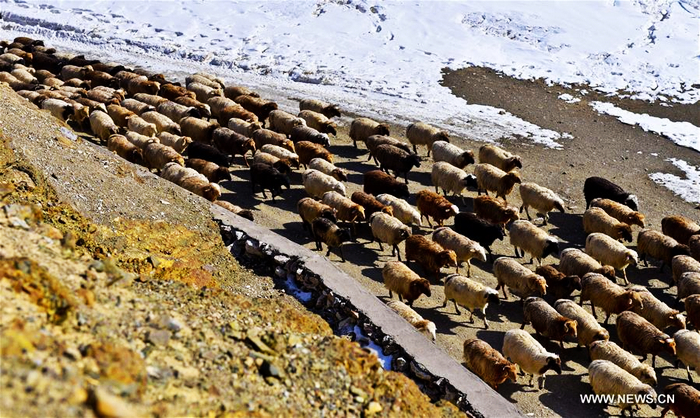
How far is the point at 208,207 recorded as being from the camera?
1440cm

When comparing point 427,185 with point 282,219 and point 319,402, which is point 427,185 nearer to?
point 282,219

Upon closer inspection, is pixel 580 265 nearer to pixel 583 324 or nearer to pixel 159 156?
pixel 583 324

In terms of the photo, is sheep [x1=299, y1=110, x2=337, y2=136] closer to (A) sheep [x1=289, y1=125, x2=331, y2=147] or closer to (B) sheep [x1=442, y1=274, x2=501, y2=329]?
(A) sheep [x1=289, y1=125, x2=331, y2=147]

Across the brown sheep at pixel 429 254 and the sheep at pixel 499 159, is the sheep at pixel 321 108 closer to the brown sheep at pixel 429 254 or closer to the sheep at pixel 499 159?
the sheep at pixel 499 159

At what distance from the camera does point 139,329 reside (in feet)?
26.0

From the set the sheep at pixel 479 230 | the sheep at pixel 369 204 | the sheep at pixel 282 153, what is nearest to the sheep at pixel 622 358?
the sheep at pixel 479 230

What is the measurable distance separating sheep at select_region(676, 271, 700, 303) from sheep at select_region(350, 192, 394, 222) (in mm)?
6366

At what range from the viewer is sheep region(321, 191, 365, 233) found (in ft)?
54.7

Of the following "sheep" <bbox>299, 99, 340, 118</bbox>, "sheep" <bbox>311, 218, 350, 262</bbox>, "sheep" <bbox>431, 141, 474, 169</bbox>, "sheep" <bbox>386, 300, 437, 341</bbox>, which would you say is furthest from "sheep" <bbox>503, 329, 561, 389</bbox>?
"sheep" <bbox>299, 99, 340, 118</bbox>

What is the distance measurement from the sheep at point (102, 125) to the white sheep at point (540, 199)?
11.0 meters

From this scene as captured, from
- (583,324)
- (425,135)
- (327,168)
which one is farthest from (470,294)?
(425,135)

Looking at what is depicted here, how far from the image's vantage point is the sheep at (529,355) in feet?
40.7

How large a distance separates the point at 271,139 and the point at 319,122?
2.39 metres

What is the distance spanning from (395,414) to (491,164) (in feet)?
43.9
